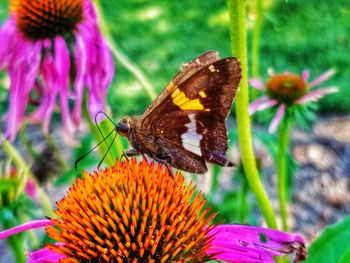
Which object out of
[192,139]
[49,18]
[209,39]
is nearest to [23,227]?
[192,139]

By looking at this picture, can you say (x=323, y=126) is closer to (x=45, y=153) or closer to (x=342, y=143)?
(x=342, y=143)

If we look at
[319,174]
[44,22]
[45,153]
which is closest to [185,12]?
[319,174]

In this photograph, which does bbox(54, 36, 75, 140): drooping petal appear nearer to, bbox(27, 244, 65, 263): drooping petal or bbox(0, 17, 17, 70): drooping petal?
bbox(0, 17, 17, 70): drooping petal

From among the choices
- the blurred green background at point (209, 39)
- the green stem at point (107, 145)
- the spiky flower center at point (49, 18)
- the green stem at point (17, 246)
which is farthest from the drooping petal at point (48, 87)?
the blurred green background at point (209, 39)

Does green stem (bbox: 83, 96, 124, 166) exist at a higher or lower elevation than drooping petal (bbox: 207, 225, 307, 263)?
higher

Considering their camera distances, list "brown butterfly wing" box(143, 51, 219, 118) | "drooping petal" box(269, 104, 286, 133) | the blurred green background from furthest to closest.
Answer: the blurred green background, "drooping petal" box(269, 104, 286, 133), "brown butterfly wing" box(143, 51, 219, 118)

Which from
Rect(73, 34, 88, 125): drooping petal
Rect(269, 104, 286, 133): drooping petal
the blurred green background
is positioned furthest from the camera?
the blurred green background

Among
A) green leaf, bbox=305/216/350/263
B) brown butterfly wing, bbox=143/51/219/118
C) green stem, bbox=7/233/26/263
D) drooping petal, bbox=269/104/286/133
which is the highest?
brown butterfly wing, bbox=143/51/219/118

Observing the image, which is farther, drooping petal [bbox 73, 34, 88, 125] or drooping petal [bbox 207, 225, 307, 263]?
drooping petal [bbox 73, 34, 88, 125]

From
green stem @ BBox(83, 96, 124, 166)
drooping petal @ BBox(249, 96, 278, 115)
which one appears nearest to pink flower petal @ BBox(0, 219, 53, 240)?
green stem @ BBox(83, 96, 124, 166)
